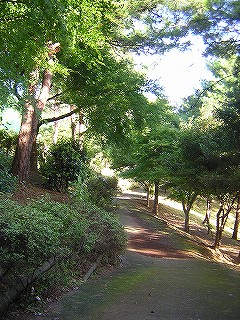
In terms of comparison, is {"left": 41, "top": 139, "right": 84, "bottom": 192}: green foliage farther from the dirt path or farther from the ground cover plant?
the ground cover plant

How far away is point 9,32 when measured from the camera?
19.0 ft

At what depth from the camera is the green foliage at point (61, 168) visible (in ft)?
44.0

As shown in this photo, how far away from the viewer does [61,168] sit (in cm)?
1346

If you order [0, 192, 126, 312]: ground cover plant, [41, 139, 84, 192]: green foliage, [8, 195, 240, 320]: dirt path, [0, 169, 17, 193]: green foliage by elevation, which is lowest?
[8, 195, 240, 320]: dirt path

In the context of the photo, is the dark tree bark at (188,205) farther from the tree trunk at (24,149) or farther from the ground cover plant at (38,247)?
the ground cover plant at (38,247)

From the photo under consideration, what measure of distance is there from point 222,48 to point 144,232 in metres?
12.1

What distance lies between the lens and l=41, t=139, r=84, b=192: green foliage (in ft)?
44.0

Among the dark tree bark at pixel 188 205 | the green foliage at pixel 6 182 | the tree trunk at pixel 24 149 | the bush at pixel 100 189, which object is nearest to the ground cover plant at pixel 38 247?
the green foliage at pixel 6 182

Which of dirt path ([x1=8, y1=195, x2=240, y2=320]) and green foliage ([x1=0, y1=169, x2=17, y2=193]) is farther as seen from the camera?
green foliage ([x1=0, y1=169, x2=17, y2=193])

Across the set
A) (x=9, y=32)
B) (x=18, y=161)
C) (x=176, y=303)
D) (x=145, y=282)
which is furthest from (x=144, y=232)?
(x=9, y=32)

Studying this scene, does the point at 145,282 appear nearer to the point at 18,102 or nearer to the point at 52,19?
the point at 18,102

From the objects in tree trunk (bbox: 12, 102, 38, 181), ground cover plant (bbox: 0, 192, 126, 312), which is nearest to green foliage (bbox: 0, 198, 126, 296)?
ground cover plant (bbox: 0, 192, 126, 312)

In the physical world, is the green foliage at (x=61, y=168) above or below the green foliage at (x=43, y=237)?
above

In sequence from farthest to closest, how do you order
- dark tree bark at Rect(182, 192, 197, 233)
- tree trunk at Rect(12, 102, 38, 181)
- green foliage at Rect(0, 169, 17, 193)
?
dark tree bark at Rect(182, 192, 197, 233), tree trunk at Rect(12, 102, 38, 181), green foliage at Rect(0, 169, 17, 193)
